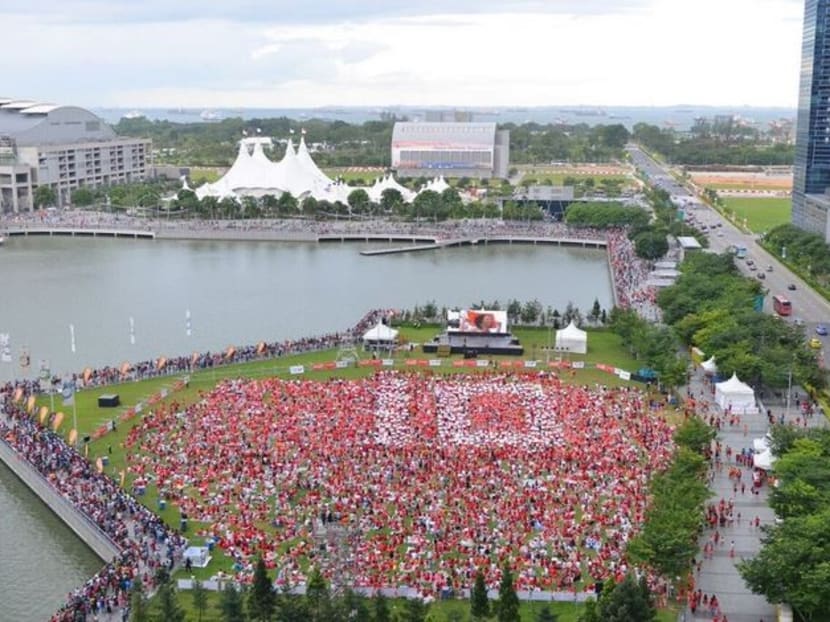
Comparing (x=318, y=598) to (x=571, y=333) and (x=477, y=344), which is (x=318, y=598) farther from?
(x=571, y=333)

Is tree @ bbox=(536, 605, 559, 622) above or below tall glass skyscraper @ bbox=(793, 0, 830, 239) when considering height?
below

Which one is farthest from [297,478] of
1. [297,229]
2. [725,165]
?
[725,165]

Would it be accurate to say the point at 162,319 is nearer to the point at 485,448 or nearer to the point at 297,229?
the point at 485,448

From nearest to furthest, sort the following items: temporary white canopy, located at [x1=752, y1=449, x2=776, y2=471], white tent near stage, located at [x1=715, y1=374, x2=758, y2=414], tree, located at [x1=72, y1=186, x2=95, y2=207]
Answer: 1. temporary white canopy, located at [x1=752, y1=449, x2=776, y2=471]
2. white tent near stage, located at [x1=715, y1=374, x2=758, y2=414]
3. tree, located at [x1=72, y1=186, x2=95, y2=207]

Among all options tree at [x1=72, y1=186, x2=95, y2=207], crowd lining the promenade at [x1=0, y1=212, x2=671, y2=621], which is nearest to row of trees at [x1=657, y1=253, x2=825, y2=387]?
crowd lining the promenade at [x1=0, y1=212, x2=671, y2=621]

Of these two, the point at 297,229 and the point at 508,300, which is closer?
the point at 508,300

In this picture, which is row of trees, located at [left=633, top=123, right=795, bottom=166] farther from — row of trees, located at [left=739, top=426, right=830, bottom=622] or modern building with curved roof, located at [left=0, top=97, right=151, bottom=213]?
row of trees, located at [left=739, top=426, right=830, bottom=622]
